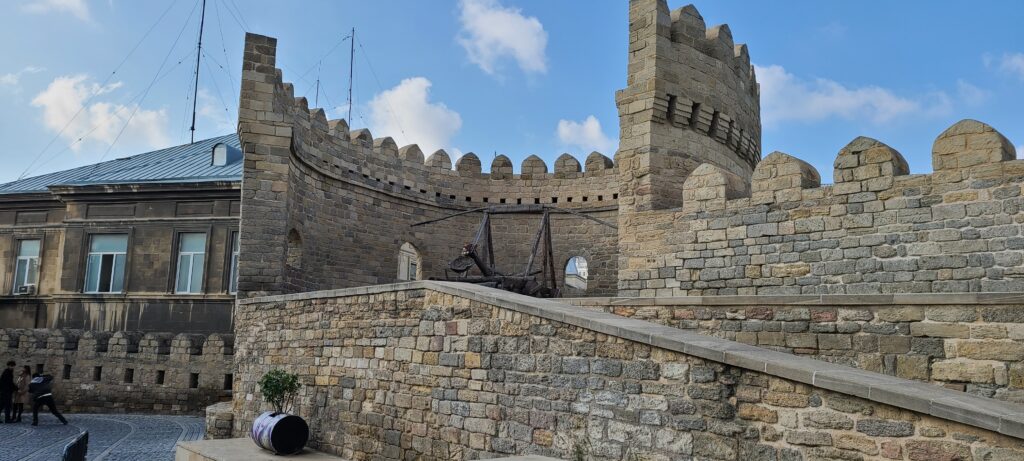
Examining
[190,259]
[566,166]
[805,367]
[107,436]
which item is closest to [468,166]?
[566,166]

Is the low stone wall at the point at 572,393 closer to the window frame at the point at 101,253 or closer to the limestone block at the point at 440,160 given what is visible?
the limestone block at the point at 440,160

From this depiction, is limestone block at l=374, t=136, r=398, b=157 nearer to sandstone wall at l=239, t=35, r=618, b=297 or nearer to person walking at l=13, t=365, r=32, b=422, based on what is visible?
sandstone wall at l=239, t=35, r=618, b=297

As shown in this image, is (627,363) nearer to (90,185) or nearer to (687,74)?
(687,74)

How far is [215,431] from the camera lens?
37.0ft

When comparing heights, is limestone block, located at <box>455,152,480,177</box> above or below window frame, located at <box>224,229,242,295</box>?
above

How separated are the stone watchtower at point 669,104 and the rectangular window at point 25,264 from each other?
60.2ft

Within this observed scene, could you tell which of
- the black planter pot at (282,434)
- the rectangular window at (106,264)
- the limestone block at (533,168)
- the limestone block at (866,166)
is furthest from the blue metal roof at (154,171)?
the limestone block at (866,166)

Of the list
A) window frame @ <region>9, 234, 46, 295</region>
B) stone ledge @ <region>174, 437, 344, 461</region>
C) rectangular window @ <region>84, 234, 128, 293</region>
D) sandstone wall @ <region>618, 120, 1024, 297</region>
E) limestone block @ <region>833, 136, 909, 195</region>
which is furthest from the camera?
window frame @ <region>9, 234, 46, 295</region>

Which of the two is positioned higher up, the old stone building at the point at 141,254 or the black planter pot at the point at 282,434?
the old stone building at the point at 141,254

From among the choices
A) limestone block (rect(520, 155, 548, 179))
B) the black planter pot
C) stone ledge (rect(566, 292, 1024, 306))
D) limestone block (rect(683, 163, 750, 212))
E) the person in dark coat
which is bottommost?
the person in dark coat

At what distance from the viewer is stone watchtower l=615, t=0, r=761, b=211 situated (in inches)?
472

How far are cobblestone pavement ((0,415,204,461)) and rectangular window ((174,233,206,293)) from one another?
13.8 ft

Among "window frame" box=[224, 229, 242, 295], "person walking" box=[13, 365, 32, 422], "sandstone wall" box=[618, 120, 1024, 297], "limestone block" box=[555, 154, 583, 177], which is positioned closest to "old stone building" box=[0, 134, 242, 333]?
"window frame" box=[224, 229, 242, 295]

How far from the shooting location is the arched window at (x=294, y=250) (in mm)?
14188
